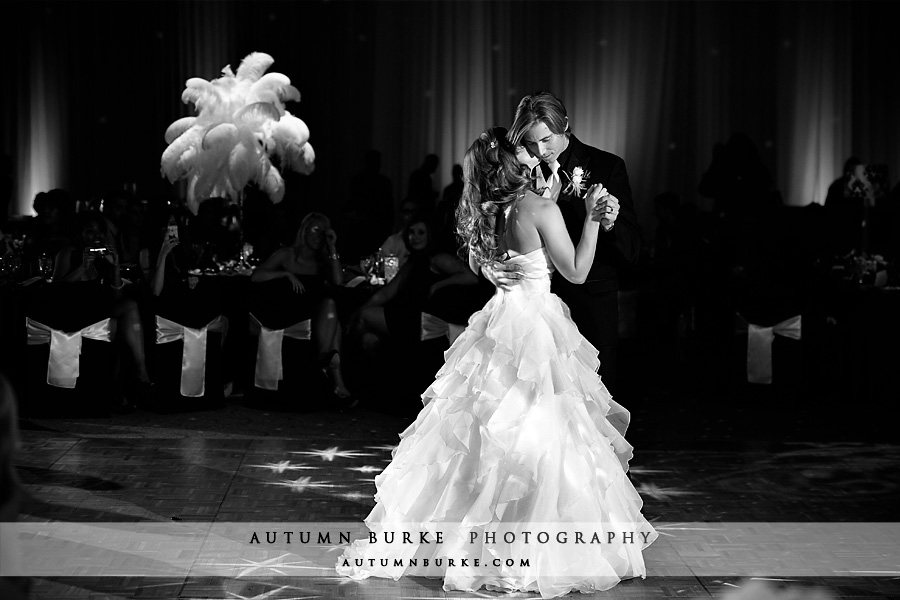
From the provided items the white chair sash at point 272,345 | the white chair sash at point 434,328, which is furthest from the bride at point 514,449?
the white chair sash at point 272,345

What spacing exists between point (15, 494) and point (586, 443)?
6.05 ft

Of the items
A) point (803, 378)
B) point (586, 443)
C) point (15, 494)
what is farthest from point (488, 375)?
point (803, 378)

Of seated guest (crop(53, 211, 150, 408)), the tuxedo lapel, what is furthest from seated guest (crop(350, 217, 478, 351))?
the tuxedo lapel

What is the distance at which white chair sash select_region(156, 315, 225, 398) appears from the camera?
5.53m

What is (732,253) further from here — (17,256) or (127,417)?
(17,256)

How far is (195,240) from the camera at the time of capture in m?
6.36

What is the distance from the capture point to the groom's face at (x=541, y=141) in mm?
3264

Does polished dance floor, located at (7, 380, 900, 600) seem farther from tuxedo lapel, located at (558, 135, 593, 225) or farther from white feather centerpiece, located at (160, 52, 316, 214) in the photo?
white feather centerpiece, located at (160, 52, 316, 214)

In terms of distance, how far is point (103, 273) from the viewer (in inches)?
219

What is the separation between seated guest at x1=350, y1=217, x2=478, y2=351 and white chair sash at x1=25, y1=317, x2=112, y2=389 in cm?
130

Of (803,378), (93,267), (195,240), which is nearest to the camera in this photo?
(93,267)

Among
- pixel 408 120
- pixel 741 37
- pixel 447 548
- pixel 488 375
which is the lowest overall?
pixel 447 548

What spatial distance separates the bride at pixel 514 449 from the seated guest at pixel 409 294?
87.9 inches

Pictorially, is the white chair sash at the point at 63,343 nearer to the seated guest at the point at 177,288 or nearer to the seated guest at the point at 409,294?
the seated guest at the point at 177,288
